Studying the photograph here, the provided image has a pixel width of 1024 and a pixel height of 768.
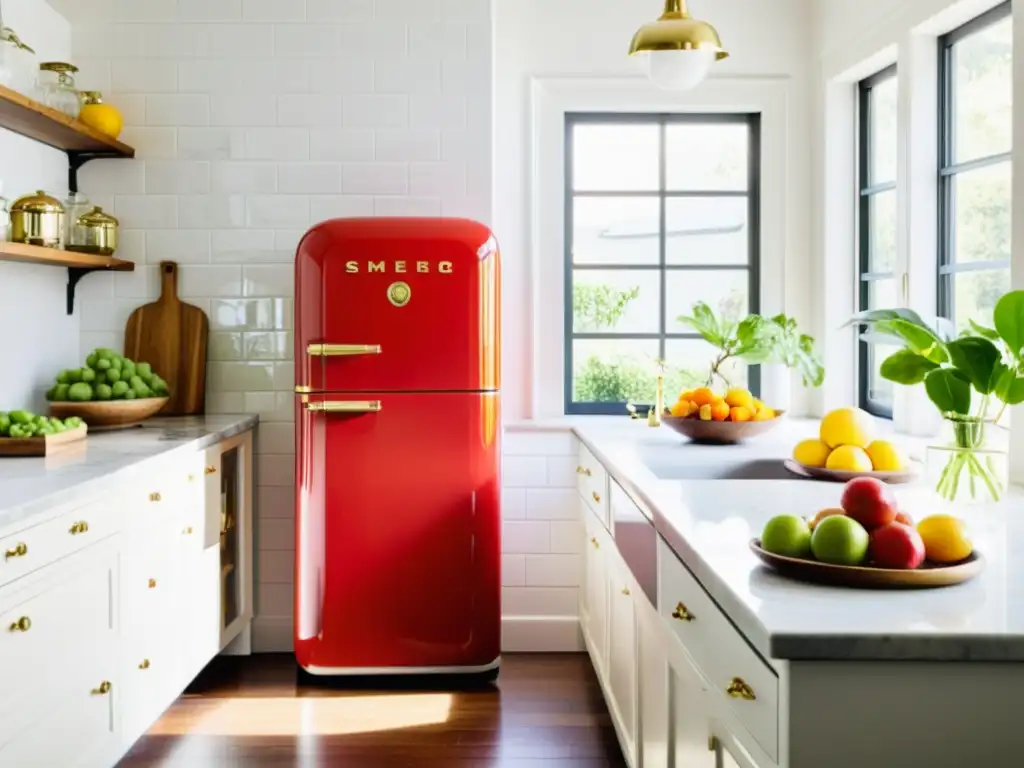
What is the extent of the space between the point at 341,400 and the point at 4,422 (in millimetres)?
1097

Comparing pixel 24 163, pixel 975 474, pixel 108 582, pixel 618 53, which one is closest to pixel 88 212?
pixel 24 163

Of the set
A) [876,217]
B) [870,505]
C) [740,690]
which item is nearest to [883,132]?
[876,217]

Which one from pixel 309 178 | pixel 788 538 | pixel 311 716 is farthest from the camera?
pixel 309 178

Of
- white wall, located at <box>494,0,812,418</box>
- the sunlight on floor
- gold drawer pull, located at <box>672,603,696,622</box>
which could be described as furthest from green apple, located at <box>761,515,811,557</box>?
white wall, located at <box>494,0,812,418</box>

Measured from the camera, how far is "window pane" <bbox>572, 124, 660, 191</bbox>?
4500 millimetres

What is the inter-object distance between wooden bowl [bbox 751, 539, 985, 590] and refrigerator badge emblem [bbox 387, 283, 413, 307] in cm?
232

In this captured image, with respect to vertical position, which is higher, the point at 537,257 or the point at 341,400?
the point at 537,257

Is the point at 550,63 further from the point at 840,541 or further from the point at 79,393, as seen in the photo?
the point at 840,541

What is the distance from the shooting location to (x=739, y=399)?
3.59 m

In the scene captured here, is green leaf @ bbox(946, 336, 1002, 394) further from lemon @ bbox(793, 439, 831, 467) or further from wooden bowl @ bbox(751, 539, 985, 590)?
wooden bowl @ bbox(751, 539, 985, 590)

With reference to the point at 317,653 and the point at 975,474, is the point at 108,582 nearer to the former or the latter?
the point at 317,653

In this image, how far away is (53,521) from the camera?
2.32m

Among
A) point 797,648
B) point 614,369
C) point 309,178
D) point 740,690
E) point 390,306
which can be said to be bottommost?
point 740,690

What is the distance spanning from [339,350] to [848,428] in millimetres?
1682
